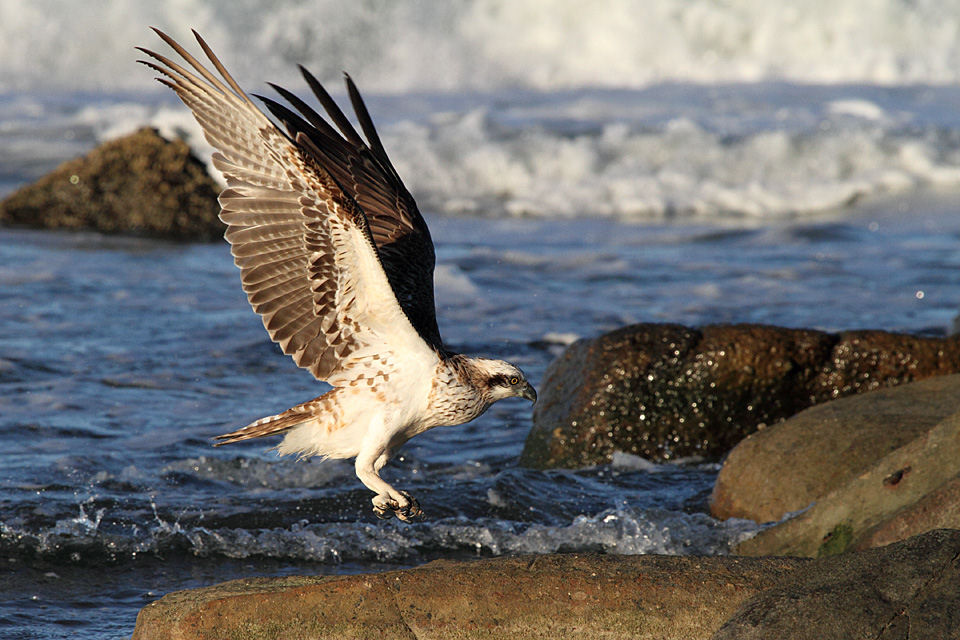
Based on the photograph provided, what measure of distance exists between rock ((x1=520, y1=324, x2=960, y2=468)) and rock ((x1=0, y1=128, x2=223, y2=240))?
6465 millimetres

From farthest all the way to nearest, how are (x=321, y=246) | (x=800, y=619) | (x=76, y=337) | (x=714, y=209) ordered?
(x=714, y=209) → (x=76, y=337) → (x=321, y=246) → (x=800, y=619)

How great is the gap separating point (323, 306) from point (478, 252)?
718 cm

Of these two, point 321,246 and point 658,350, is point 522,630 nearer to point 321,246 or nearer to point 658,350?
point 321,246

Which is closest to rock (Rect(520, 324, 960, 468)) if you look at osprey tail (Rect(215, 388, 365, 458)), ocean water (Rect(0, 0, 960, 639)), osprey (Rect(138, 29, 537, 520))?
ocean water (Rect(0, 0, 960, 639))

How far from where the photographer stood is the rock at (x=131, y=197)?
12.0 metres

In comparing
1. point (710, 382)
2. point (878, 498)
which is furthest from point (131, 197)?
point (878, 498)

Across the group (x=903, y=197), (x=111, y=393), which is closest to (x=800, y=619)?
(x=111, y=393)

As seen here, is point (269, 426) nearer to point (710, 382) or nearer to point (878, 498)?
point (878, 498)

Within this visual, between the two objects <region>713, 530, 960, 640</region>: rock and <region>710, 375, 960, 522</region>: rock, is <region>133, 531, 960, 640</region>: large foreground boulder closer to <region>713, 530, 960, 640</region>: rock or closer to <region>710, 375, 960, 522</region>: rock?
<region>713, 530, 960, 640</region>: rock

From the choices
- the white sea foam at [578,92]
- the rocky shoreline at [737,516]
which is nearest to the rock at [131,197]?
the white sea foam at [578,92]

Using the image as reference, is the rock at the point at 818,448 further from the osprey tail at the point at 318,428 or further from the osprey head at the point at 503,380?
the osprey tail at the point at 318,428

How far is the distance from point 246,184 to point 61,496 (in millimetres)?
2066

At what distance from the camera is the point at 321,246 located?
4492 millimetres

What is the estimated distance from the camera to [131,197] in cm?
1206
